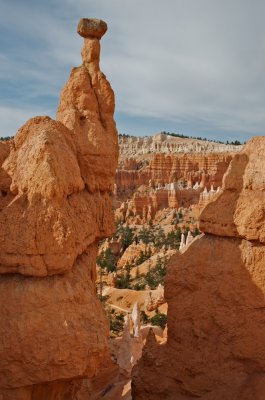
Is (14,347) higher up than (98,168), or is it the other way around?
(98,168)

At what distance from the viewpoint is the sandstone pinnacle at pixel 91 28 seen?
887 centimetres

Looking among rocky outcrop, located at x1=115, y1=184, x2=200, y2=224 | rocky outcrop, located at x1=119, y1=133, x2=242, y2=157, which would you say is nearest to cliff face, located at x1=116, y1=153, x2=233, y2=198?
rocky outcrop, located at x1=115, y1=184, x2=200, y2=224

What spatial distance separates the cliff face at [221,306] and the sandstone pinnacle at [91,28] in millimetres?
3887

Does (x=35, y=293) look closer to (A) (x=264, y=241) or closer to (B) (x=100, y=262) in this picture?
(A) (x=264, y=241)

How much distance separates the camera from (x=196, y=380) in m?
8.60

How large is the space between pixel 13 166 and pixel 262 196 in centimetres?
467

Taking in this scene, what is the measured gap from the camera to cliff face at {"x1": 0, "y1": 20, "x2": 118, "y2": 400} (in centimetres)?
636

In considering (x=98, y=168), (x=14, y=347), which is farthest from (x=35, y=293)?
(x=98, y=168)

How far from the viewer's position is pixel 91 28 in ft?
29.5

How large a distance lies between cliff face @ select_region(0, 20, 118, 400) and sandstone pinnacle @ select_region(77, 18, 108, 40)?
8.25ft

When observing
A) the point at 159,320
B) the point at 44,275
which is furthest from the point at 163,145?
the point at 44,275

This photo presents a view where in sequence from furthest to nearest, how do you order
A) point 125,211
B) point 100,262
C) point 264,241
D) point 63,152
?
point 125,211 < point 100,262 < point 264,241 < point 63,152

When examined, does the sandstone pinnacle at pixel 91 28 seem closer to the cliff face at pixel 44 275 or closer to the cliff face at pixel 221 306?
the cliff face at pixel 44 275

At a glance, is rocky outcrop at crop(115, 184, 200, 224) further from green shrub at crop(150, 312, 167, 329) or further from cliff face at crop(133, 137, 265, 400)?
cliff face at crop(133, 137, 265, 400)
